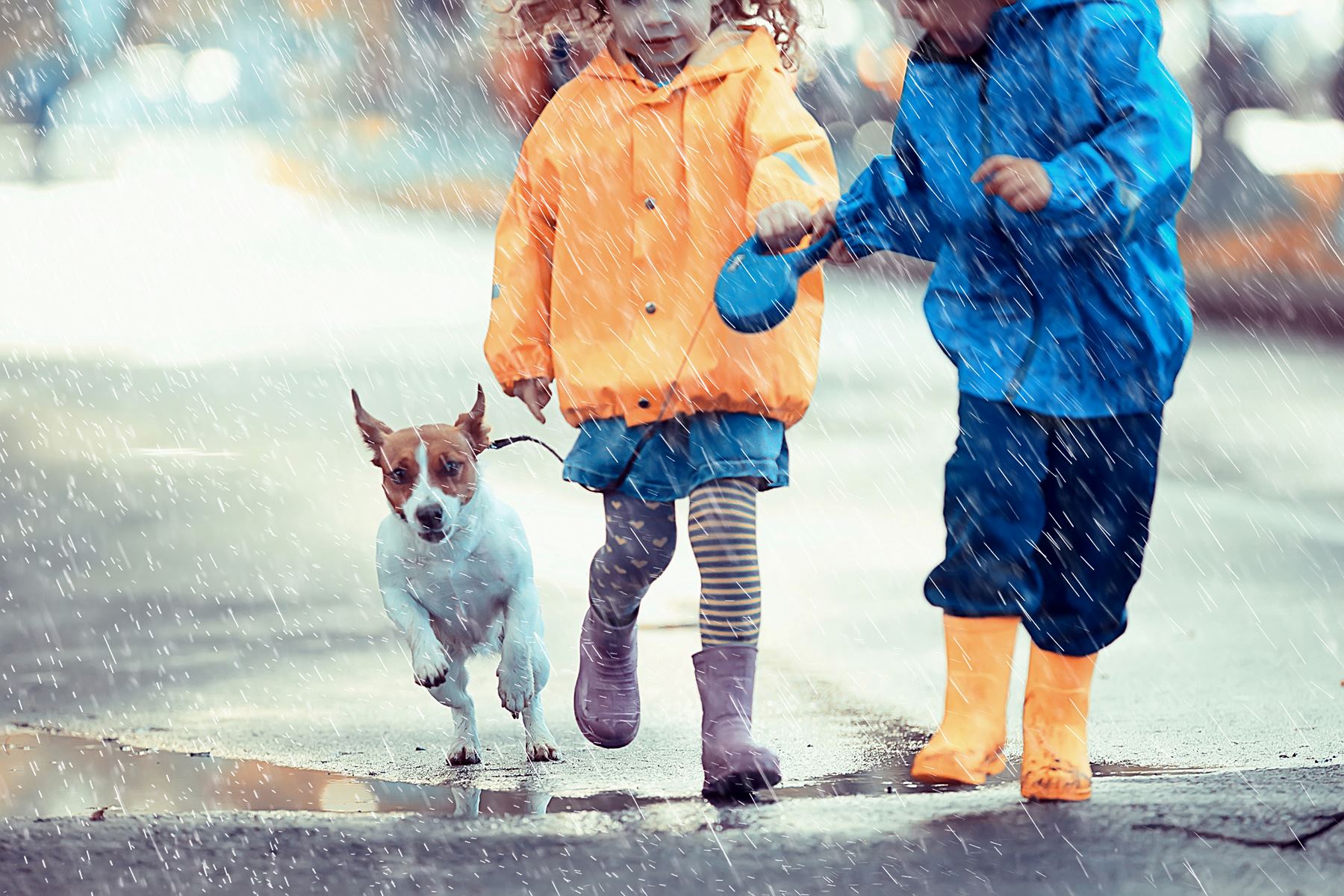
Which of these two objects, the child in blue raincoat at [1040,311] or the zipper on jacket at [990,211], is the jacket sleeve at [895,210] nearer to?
the child in blue raincoat at [1040,311]

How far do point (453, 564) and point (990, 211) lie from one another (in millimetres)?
1577

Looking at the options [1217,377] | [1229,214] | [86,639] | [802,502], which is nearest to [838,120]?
[1229,214]

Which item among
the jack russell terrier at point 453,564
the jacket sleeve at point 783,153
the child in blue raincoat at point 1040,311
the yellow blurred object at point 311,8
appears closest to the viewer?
the child in blue raincoat at point 1040,311

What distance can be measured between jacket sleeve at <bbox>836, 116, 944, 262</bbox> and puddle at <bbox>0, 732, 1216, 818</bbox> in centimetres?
122

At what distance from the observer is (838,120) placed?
58.9ft

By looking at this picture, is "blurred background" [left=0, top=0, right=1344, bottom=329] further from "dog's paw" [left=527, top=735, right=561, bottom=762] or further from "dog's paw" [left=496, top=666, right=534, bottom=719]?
"dog's paw" [left=527, top=735, right=561, bottom=762]

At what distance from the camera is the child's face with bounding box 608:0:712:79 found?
12.6ft

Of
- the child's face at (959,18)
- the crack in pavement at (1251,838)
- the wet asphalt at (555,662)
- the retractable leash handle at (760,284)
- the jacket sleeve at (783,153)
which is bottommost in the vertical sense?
the wet asphalt at (555,662)

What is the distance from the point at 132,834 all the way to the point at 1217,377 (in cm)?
870

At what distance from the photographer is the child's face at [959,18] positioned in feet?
11.4

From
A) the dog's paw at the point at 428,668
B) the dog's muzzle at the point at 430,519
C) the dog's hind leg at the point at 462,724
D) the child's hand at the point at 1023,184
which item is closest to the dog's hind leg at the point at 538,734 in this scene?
the dog's hind leg at the point at 462,724

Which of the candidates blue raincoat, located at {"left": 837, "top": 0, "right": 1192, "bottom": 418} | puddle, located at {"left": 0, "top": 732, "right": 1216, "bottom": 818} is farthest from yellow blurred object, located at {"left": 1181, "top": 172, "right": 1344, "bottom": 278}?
blue raincoat, located at {"left": 837, "top": 0, "right": 1192, "bottom": 418}

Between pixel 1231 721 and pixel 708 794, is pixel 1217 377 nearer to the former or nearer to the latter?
pixel 1231 721

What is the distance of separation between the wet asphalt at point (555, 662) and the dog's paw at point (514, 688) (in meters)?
0.19
